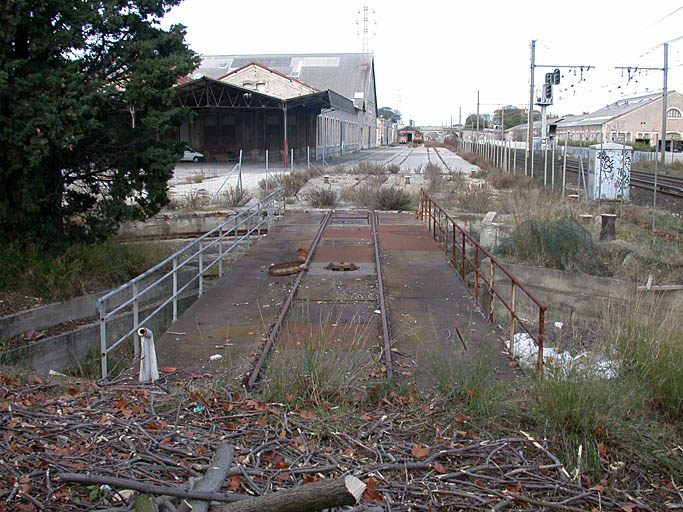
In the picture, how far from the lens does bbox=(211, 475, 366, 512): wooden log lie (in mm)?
3588

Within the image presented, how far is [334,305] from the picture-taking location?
34.7 ft

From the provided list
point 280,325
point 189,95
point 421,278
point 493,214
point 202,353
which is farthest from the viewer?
point 189,95

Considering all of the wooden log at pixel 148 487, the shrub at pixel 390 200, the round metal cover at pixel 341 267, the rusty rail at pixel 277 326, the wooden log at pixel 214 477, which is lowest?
the rusty rail at pixel 277 326

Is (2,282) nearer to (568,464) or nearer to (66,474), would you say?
(66,474)

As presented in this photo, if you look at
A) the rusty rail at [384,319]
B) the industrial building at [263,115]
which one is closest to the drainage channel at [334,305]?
the rusty rail at [384,319]

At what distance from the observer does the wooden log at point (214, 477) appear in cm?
388

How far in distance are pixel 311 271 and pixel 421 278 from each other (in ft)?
6.79

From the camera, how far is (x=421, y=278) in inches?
490

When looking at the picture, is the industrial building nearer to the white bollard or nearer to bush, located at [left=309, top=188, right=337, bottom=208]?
bush, located at [left=309, top=188, right=337, bottom=208]

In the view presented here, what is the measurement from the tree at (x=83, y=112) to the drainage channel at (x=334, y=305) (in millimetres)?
3249

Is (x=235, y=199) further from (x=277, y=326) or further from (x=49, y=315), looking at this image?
(x=277, y=326)

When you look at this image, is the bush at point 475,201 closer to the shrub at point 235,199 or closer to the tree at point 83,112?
the shrub at point 235,199

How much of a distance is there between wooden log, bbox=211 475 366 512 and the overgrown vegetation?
8.43 m

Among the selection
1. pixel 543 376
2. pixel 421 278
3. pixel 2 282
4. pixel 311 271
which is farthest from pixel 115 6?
pixel 543 376
